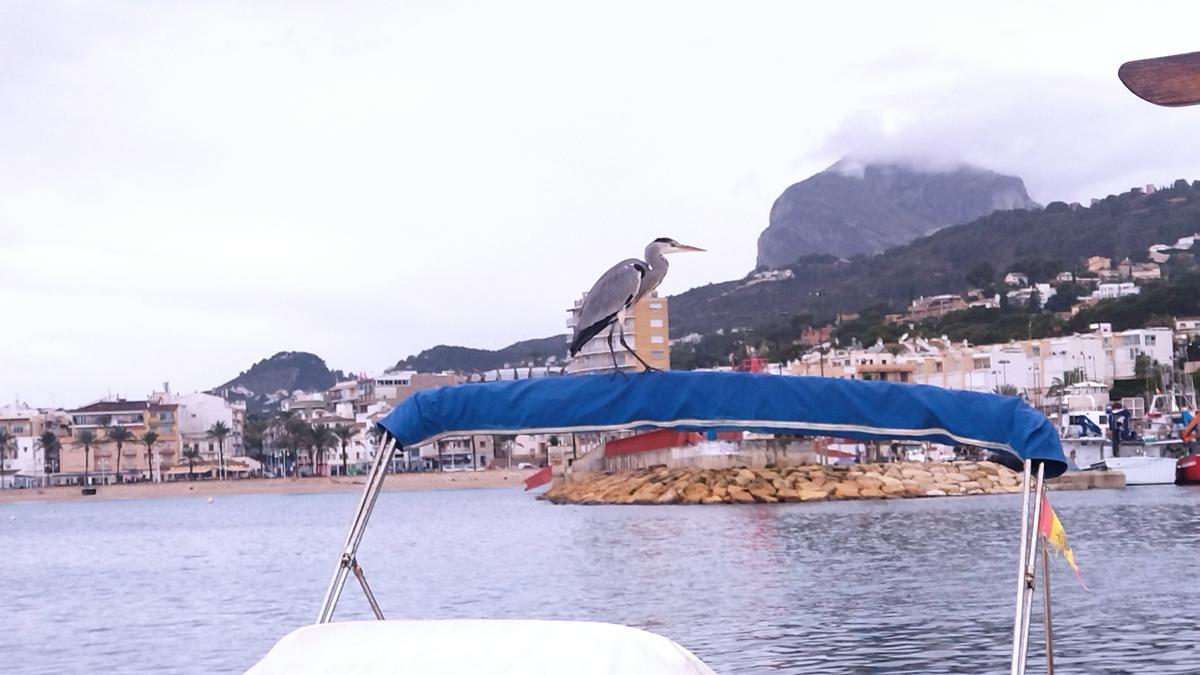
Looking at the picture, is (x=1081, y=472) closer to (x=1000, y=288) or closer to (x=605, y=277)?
(x=605, y=277)

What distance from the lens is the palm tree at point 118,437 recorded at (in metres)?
170

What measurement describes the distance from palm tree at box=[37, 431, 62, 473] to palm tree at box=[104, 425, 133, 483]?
601 cm

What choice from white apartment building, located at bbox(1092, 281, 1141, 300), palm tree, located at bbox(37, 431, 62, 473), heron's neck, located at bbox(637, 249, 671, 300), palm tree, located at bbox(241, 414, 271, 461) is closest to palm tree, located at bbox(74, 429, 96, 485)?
palm tree, located at bbox(37, 431, 62, 473)

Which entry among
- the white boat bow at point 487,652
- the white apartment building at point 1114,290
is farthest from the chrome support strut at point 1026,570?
the white apartment building at point 1114,290

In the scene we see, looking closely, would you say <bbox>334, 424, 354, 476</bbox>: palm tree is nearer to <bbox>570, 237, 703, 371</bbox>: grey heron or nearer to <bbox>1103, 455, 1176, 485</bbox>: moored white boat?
<bbox>1103, 455, 1176, 485</bbox>: moored white boat

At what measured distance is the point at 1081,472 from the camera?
88.2m

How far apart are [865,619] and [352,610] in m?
9.17

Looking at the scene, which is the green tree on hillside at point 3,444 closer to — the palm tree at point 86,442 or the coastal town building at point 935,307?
the palm tree at point 86,442

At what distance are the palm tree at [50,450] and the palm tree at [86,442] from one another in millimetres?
2510

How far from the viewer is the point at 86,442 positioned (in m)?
174

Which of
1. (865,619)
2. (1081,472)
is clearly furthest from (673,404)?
(1081,472)

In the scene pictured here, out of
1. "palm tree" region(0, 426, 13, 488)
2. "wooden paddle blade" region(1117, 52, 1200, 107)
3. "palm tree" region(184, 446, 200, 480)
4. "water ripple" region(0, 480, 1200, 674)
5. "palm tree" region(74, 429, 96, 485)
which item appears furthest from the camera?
"palm tree" region(0, 426, 13, 488)

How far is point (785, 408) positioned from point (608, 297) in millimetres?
1163

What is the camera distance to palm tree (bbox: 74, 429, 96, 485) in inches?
6855
